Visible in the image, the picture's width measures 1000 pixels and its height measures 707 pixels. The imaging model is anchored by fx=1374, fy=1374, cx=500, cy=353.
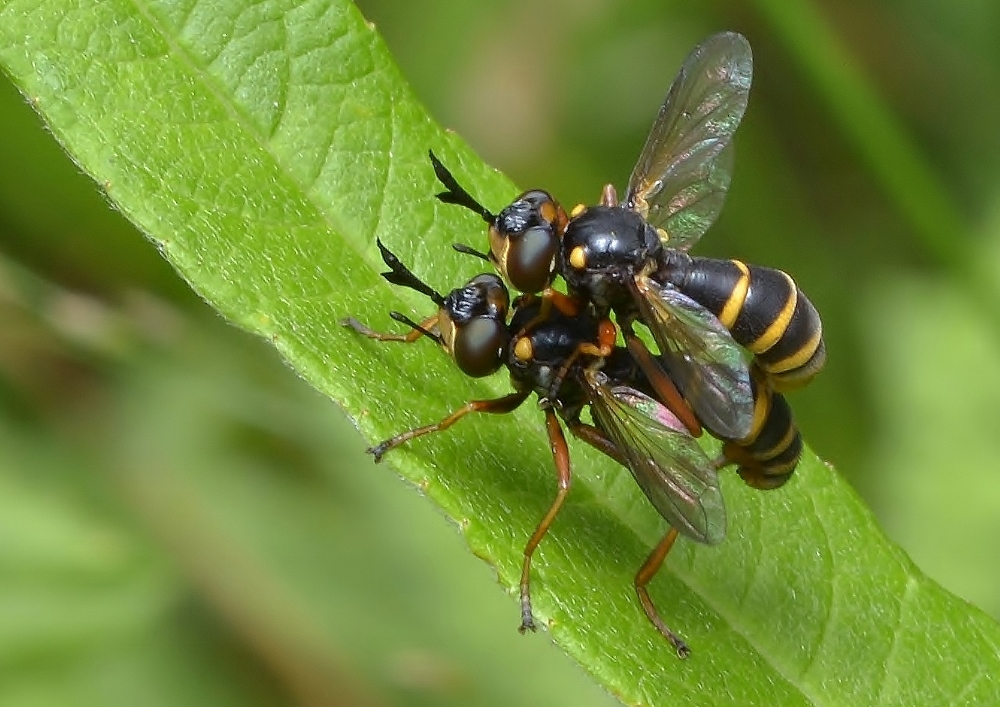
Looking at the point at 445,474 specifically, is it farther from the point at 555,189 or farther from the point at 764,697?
the point at 555,189

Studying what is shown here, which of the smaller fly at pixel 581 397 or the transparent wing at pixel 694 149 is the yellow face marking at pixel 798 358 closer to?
the smaller fly at pixel 581 397

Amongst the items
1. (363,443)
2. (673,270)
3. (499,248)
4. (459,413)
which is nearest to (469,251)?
(499,248)

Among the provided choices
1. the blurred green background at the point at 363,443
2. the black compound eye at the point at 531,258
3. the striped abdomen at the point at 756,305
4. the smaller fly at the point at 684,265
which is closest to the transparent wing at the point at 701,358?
the smaller fly at the point at 684,265

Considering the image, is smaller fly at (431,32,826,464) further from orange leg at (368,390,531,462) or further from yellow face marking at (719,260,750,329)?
orange leg at (368,390,531,462)

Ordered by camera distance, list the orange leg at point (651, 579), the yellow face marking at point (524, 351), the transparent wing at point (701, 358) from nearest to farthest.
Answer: the orange leg at point (651, 579), the transparent wing at point (701, 358), the yellow face marking at point (524, 351)

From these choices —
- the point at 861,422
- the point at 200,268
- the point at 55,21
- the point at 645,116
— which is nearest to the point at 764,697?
the point at 200,268
